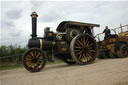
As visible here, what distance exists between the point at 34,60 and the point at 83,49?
8.46ft

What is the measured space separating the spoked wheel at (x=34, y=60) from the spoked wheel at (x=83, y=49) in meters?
1.58

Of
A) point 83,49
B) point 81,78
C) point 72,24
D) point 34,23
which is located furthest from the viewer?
point 72,24

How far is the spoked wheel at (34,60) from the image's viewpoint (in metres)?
5.21

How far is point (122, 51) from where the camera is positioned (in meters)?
7.81

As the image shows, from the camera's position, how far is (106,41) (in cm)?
824

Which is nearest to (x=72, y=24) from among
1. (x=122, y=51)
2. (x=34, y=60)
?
(x=34, y=60)

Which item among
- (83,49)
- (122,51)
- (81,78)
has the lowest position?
(81,78)

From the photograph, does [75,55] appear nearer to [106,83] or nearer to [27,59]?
[27,59]

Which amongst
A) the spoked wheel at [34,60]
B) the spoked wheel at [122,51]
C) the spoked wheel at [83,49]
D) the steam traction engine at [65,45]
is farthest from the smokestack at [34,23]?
the spoked wheel at [122,51]

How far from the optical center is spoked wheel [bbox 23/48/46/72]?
205 inches

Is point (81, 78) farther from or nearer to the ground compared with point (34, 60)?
nearer to the ground

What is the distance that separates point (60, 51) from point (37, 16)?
208 cm

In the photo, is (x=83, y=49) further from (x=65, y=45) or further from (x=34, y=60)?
(x=34, y=60)

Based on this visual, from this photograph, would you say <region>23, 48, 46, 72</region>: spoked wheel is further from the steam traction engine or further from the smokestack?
the smokestack
